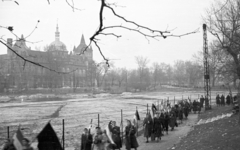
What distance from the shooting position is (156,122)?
14570 millimetres

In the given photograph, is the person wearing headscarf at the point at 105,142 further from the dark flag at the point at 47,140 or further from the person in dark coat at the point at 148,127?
the person in dark coat at the point at 148,127

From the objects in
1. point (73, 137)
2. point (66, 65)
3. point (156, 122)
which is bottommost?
point (73, 137)

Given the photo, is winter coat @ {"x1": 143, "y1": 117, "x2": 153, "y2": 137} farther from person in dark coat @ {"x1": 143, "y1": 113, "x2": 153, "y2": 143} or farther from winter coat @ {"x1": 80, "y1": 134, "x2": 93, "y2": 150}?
winter coat @ {"x1": 80, "y1": 134, "x2": 93, "y2": 150}

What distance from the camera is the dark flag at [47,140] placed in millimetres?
6092

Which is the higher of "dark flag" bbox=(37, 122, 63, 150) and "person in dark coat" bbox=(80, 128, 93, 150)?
"dark flag" bbox=(37, 122, 63, 150)

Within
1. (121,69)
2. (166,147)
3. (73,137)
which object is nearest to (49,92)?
(73,137)

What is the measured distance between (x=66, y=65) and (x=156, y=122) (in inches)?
3175

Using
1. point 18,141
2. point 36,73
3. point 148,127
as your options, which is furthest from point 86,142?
point 36,73

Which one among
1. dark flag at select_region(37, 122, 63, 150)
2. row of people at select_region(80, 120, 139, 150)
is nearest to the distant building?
row of people at select_region(80, 120, 139, 150)

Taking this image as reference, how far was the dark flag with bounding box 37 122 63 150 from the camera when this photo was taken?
6092 millimetres

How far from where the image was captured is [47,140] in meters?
6.17

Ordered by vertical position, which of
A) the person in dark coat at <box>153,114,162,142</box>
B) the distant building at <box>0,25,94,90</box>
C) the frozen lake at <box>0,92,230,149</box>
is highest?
the distant building at <box>0,25,94,90</box>

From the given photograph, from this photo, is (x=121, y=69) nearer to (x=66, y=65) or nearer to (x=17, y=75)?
(x=66, y=65)

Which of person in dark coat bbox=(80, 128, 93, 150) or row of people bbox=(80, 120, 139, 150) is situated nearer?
row of people bbox=(80, 120, 139, 150)
